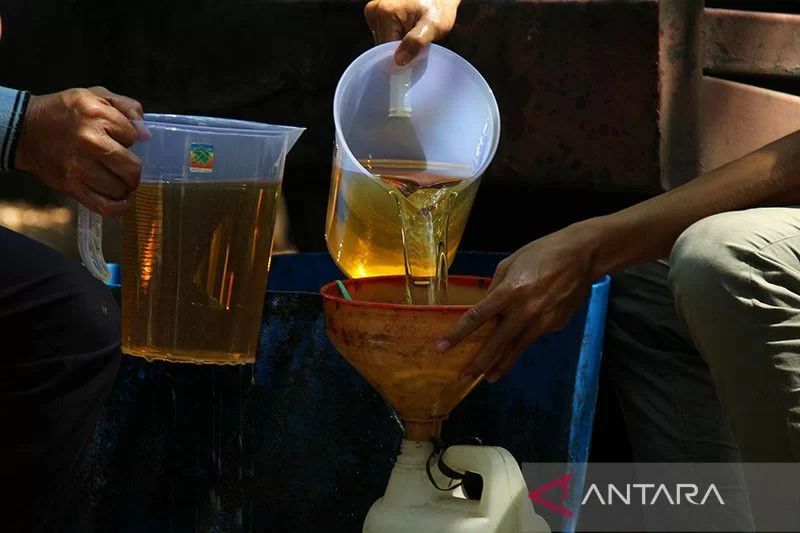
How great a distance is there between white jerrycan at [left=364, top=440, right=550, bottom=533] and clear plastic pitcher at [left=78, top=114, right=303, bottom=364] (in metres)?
0.37

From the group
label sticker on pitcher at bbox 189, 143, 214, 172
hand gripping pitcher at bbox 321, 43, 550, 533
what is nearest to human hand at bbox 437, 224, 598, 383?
hand gripping pitcher at bbox 321, 43, 550, 533

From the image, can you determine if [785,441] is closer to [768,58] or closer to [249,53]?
[768,58]

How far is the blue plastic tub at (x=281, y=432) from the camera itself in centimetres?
252

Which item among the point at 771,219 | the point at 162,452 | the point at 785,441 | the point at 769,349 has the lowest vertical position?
the point at 162,452

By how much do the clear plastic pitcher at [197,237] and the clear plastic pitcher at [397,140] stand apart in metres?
0.33

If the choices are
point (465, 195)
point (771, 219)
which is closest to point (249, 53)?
point (465, 195)

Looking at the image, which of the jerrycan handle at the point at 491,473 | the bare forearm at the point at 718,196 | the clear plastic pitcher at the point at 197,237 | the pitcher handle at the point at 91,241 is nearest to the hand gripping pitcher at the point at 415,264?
the jerrycan handle at the point at 491,473

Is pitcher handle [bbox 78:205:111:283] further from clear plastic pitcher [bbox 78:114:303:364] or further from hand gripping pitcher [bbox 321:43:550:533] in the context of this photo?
hand gripping pitcher [bbox 321:43:550:533]

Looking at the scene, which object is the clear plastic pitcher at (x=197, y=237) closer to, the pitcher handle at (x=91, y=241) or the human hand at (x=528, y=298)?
the pitcher handle at (x=91, y=241)

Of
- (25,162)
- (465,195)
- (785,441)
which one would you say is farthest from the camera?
(465,195)

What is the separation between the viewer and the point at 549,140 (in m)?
2.88

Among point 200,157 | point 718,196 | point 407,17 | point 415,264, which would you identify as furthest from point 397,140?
point 718,196

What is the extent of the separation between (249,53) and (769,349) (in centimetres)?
189

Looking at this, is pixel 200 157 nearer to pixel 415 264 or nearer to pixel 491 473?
pixel 415 264
